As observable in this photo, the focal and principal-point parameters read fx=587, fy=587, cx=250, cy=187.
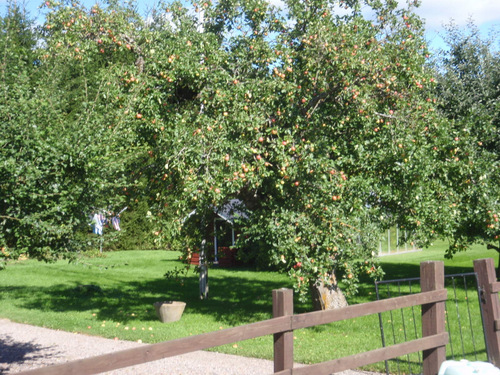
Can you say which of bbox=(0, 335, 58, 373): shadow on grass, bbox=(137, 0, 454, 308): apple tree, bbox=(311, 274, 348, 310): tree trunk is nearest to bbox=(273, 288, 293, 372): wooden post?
bbox=(137, 0, 454, 308): apple tree

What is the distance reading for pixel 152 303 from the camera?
1534 centimetres

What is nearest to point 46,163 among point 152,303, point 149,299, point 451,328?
point 451,328

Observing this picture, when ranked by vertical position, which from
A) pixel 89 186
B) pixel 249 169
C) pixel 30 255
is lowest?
pixel 30 255

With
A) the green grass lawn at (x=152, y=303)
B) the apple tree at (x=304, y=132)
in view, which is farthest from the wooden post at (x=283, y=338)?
the apple tree at (x=304, y=132)

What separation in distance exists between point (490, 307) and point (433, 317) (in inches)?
41.9

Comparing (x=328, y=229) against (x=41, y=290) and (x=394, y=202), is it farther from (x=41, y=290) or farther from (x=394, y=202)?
(x=41, y=290)

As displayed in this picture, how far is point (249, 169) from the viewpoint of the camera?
9242 mm

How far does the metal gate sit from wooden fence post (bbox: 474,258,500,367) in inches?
2.3

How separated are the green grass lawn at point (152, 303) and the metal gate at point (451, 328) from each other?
1.10 feet

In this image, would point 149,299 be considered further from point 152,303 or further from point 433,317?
point 433,317

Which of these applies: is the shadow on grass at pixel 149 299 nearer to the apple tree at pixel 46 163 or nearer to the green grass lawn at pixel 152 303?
the green grass lawn at pixel 152 303

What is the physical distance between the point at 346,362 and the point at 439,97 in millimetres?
10756


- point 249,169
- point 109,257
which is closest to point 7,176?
point 249,169

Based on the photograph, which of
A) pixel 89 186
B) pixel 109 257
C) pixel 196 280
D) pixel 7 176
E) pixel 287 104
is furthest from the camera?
pixel 109 257
